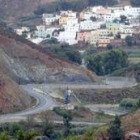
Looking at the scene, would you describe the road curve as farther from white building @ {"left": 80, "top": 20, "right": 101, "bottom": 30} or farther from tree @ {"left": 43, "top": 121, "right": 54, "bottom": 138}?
white building @ {"left": 80, "top": 20, "right": 101, "bottom": 30}

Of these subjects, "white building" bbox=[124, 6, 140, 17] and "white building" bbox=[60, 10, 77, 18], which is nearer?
"white building" bbox=[60, 10, 77, 18]

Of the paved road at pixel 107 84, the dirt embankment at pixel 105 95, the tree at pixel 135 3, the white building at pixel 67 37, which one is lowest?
the dirt embankment at pixel 105 95

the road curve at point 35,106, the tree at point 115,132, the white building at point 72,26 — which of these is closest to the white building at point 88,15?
the white building at point 72,26

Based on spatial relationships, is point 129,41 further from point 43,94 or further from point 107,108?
point 107,108

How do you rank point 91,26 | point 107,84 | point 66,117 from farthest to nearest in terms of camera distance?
1. point 91,26
2. point 107,84
3. point 66,117

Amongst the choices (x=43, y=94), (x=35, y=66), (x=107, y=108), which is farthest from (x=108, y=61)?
(x=107, y=108)

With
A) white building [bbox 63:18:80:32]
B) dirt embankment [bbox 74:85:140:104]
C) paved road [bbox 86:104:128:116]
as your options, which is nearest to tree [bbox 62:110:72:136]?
paved road [bbox 86:104:128:116]

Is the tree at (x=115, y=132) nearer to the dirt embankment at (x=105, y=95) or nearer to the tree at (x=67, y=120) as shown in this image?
the tree at (x=67, y=120)
